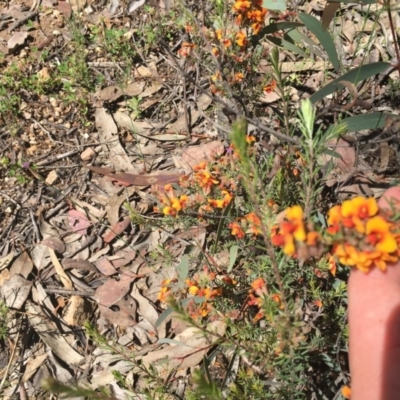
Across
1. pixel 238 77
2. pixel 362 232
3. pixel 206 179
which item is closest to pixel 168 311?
pixel 206 179

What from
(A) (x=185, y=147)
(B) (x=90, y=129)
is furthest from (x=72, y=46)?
(A) (x=185, y=147)

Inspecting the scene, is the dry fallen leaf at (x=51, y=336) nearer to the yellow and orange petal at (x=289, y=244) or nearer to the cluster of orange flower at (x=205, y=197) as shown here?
the cluster of orange flower at (x=205, y=197)

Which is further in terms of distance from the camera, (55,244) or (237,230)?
(55,244)

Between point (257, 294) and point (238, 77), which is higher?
point (238, 77)

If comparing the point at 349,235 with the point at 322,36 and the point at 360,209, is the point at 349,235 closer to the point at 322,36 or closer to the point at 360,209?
the point at 360,209

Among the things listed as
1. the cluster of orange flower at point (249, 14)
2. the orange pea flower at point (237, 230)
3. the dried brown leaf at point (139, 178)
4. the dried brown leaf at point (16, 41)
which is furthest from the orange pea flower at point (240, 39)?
the dried brown leaf at point (16, 41)
